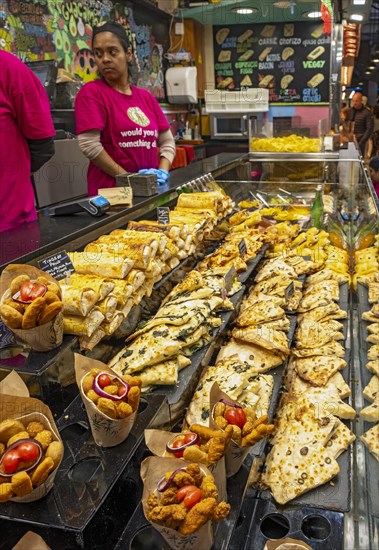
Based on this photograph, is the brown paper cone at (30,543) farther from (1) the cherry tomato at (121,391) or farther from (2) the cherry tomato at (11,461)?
(1) the cherry tomato at (121,391)

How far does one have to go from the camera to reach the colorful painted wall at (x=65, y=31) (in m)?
5.00

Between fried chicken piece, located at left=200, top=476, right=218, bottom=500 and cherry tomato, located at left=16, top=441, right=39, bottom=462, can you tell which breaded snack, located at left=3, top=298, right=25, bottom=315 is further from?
fried chicken piece, located at left=200, top=476, right=218, bottom=500

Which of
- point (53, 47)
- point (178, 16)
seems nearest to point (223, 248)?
point (53, 47)

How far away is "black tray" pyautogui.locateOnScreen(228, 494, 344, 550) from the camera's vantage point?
4.95ft

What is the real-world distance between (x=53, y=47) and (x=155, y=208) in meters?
3.89

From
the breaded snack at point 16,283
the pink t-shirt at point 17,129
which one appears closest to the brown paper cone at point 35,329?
the breaded snack at point 16,283

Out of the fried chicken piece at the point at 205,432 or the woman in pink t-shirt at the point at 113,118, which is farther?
the woman in pink t-shirt at the point at 113,118

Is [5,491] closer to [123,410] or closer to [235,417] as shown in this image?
[123,410]

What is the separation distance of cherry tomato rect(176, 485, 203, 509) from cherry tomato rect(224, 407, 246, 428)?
0.32 m

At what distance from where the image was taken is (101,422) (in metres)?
1.35

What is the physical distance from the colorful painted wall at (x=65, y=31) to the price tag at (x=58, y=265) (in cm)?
393

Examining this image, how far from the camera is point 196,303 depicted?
2137 mm

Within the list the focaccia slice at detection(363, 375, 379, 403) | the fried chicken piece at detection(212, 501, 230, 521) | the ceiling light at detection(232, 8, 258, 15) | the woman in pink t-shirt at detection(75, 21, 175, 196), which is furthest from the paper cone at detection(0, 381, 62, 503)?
the ceiling light at detection(232, 8, 258, 15)

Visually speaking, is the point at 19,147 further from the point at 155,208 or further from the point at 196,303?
the point at 196,303
